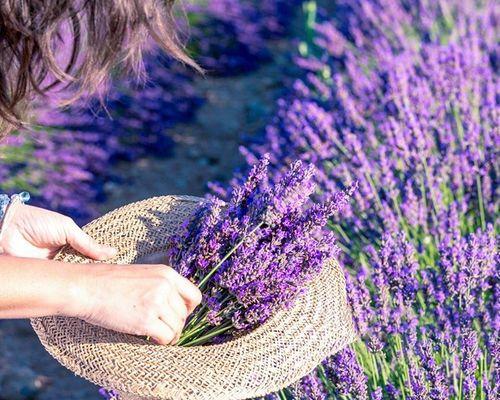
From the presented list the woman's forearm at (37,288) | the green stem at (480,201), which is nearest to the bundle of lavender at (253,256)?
the woman's forearm at (37,288)

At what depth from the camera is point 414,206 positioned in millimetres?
2385

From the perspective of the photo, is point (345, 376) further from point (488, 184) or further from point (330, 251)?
point (488, 184)

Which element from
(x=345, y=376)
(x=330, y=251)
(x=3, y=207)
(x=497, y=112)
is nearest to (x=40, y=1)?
(x=3, y=207)

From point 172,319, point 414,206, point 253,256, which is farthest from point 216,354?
point 414,206

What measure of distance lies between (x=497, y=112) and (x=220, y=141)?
236 cm

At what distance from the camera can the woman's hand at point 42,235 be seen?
1.80 meters

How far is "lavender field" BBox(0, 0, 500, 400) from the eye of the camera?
1933 mm

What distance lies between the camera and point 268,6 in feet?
20.9

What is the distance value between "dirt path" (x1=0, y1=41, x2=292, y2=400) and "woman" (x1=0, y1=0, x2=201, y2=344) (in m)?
1.23

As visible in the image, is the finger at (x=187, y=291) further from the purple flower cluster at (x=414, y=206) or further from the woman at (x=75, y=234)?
the purple flower cluster at (x=414, y=206)

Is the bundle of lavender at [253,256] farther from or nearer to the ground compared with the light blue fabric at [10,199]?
farther from the ground

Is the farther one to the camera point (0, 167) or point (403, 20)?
point (403, 20)

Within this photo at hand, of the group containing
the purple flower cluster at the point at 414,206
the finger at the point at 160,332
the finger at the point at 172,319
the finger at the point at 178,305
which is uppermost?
the purple flower cluster at the point at 414,206

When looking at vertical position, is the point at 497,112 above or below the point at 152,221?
above
